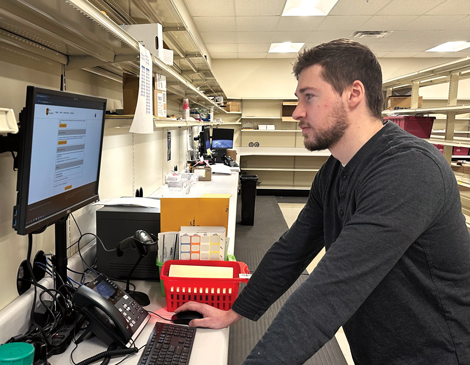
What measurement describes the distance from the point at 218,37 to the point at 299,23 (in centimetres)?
143

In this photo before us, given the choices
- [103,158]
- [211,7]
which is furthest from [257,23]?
[103,158]

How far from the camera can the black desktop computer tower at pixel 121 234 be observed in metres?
1.42

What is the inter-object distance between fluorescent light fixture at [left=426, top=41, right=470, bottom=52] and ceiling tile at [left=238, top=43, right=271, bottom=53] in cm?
302

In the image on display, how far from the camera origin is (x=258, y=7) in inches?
164

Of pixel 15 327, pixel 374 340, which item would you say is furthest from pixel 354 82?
pixel 15 327

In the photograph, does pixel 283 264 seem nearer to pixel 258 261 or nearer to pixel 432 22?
pixel 258 261

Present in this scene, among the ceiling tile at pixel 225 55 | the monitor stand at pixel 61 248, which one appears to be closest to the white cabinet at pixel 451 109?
the monitor stand at pixel 61 248

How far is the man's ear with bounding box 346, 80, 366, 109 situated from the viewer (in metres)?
0.93

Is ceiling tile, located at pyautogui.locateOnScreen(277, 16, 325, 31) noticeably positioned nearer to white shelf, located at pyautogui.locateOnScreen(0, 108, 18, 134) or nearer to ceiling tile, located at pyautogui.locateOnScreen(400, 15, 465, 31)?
ceiling tile, located at pyautogui.locateOnScreen(400, 15, 465, 31)

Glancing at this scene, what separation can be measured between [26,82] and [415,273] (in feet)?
4.21

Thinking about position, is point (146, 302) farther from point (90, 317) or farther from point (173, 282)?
point (90, 317)

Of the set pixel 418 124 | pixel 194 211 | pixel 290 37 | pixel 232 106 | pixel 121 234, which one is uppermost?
pixel 290 37

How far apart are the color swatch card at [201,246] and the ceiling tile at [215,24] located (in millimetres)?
4080

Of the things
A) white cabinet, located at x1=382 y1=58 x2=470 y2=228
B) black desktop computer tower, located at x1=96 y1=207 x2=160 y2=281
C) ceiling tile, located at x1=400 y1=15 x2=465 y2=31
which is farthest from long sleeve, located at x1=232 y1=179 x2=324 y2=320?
ceiling tile, located at x1=400 y1=15 x2=465 y2=31
